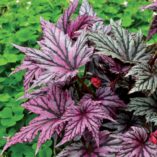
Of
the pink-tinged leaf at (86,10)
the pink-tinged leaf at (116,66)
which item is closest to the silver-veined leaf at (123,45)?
the pink-tinged leaf at (116,66)

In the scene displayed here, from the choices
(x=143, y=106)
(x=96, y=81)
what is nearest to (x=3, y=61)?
(x=96, y=81)

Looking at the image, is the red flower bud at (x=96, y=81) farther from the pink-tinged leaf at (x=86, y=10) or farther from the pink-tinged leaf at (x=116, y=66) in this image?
the pink-tinged leaf at (x=86, y=10)

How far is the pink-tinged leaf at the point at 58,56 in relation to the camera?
193cm

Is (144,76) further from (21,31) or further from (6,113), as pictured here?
(21,31)

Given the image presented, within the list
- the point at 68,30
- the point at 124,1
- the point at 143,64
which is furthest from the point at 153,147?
the point at 124,1

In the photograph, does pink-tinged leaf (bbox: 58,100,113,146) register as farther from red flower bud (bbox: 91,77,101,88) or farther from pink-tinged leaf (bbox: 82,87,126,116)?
red flower bud (bbox: 91,77,101,88)

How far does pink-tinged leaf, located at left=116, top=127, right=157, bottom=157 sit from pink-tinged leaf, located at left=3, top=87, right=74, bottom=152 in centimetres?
31

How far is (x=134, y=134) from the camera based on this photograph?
191 centimetres

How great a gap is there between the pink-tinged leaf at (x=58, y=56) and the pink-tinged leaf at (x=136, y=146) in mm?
396

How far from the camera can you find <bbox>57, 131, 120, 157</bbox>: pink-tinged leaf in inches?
77.3

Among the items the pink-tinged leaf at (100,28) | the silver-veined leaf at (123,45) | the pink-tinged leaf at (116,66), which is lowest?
the pink-tinged leaf at (116,66)

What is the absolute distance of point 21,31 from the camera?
12.0ft

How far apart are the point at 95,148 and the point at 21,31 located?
192 centimetres

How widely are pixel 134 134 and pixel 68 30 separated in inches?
30.4
